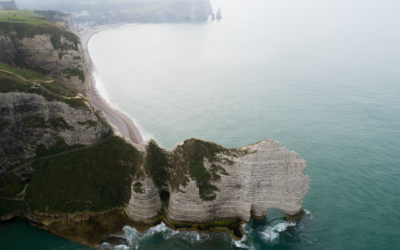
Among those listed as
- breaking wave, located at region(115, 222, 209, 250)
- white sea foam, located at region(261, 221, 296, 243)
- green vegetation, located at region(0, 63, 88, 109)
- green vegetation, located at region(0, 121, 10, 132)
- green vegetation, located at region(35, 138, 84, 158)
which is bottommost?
white sea foam, located at region(261, 221, 296, 243)

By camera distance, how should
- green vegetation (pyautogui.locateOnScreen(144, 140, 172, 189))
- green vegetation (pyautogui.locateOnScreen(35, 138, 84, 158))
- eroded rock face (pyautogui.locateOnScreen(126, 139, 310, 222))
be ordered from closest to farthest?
eroded rock face (pyautogui.locateOnScreen(126, 139, 310, 222)), green vegetation (pyautogui.locateOnScreen(144, 140, 172, 189)), green vegetation (pyautogui.locateOnScreen(35, 138, 84, 158))

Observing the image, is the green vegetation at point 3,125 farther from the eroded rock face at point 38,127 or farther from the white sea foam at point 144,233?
A: the white sea foam at point 144,233

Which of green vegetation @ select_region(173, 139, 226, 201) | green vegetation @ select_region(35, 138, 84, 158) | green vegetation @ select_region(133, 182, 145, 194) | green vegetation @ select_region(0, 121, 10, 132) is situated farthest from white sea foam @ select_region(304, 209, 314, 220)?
green vegetation @ select_region(0, 121, 10, 132)

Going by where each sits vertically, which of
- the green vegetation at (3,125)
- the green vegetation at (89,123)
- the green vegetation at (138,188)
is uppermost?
the green vegetation at (3,125)

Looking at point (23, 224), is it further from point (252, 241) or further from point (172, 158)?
point (252, 241)

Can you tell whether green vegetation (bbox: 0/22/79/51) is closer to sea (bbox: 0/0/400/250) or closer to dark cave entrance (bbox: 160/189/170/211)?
sea (bbox: 0/0/400/250)

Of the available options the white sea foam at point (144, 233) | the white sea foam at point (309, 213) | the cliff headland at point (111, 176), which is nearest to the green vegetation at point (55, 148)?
the cliff headland at point (111, 176)
